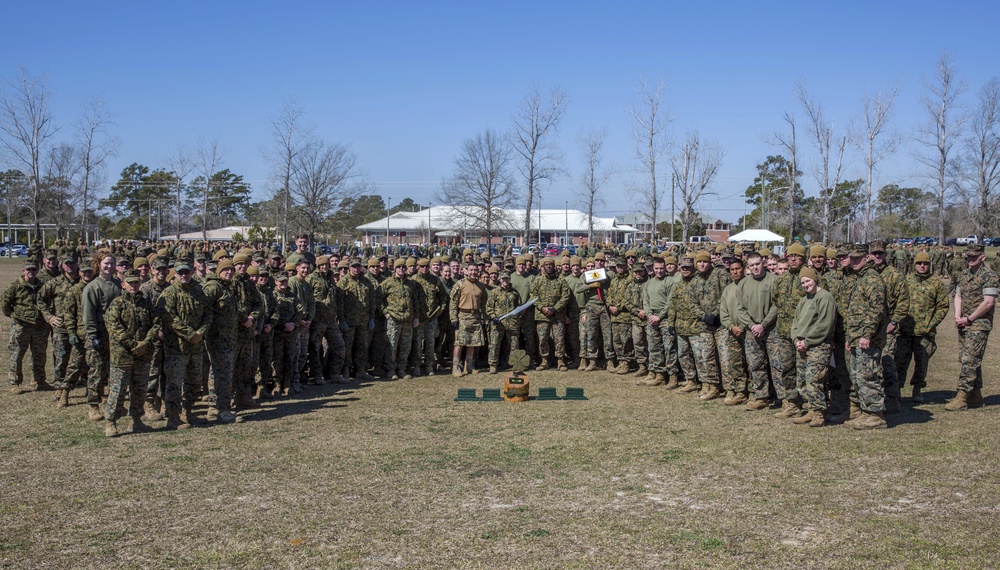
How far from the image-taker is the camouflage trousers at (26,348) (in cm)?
1228

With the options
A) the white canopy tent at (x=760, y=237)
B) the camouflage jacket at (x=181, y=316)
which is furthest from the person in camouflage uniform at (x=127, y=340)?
the white canopy tent at (x=760, y=237)

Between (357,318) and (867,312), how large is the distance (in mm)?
8104

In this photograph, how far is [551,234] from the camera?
98.6 meters

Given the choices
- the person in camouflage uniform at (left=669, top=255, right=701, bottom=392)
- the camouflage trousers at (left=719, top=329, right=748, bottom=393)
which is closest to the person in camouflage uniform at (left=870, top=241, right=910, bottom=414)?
the camouflage trousers at (left=719, top=329, right=748, bottom=393)

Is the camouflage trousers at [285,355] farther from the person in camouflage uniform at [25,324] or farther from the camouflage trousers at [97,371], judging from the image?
the person in camouflage uniform at [25,324]

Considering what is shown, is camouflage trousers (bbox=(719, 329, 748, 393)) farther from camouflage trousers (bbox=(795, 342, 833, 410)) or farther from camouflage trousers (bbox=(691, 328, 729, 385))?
camouflage trousers (bbox=(795, 342, 833, 410))

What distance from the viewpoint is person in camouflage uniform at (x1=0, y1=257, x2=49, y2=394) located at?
12156mm

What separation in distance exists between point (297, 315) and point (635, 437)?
5801 millimetres

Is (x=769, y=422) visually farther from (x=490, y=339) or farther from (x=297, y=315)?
(x=297, y=315)

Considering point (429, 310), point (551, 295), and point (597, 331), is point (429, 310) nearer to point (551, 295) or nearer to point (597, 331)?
point (551, 295)

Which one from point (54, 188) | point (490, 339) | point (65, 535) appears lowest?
point (65, 535)

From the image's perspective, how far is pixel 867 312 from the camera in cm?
953

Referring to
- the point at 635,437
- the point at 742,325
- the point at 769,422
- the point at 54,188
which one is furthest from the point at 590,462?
the point at 54,188

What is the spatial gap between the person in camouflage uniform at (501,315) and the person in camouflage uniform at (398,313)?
4.73ft
